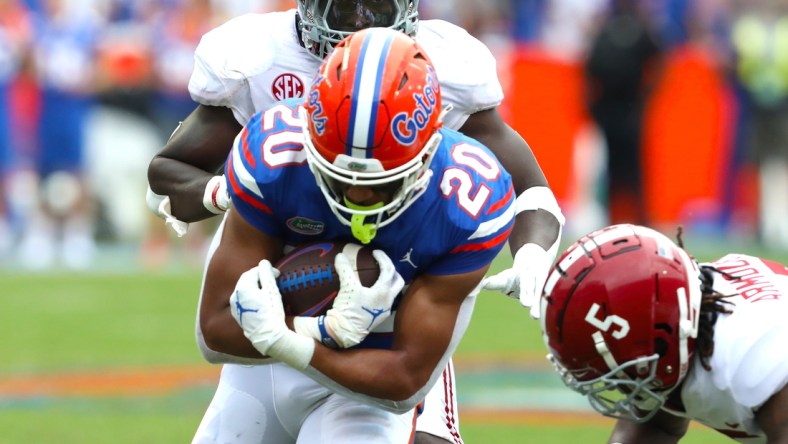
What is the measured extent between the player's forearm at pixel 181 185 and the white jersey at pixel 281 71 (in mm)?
227

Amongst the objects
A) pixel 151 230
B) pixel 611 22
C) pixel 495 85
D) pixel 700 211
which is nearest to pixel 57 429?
pixel 495 85

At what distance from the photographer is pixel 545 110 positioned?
50.4ft

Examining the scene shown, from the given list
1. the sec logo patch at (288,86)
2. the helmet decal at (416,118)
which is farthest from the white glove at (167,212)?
the helmet decal at (416,118)

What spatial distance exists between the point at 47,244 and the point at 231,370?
9.74 m

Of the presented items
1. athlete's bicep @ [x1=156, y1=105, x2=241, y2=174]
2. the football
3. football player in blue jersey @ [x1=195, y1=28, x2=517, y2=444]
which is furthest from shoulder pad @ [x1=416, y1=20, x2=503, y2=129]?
the football

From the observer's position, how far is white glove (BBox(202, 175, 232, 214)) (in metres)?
4.61

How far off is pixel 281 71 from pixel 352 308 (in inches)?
41.9

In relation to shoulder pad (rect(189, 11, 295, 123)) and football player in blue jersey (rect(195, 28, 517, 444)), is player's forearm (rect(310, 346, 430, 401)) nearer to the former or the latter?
football player in blue jersey (rect(195, 28, 517, 444))

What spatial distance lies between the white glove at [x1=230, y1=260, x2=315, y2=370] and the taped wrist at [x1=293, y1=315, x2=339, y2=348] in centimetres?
3

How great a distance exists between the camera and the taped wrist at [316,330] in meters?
4.09

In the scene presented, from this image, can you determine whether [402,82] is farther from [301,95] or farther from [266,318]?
[301,95]

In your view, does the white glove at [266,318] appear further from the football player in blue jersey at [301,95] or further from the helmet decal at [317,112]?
the football player in blue jersey at [301,95]

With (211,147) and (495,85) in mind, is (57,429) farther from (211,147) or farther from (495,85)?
(495,85)

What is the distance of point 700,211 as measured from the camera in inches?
606
